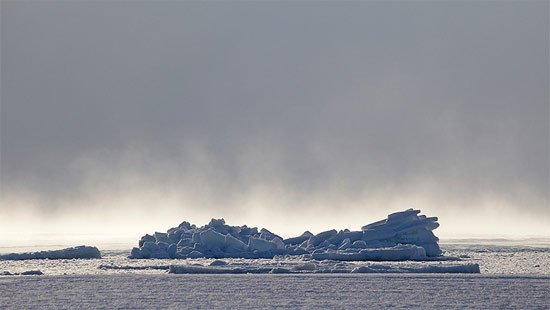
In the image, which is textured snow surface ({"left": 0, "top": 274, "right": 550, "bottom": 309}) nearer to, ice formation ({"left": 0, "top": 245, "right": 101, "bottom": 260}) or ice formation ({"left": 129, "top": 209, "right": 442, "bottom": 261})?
ice formation ({"left": 129, "top": 209, "right": 442, "bottom": 261})

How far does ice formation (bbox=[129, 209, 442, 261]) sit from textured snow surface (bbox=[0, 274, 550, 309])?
8337 mm

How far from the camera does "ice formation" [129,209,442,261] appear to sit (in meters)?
33.8

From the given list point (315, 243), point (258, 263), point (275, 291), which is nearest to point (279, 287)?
point (275, 291)

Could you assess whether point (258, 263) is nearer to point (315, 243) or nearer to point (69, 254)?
point (315, 243)

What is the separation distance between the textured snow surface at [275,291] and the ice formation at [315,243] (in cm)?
834

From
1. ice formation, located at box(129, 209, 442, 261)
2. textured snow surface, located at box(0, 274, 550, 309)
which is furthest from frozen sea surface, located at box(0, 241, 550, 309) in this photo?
ice formation, located at box(129, 209, 442, 261)

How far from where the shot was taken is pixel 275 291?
902 inches

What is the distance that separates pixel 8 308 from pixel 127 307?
97.9 inches

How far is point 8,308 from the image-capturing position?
2106cm

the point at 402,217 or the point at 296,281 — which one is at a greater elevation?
the point at 402,217

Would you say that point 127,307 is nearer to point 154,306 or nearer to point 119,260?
point 154,306

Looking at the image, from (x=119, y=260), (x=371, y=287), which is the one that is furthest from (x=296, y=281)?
(x=119, y=260)

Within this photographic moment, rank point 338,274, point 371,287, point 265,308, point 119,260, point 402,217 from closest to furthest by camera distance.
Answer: point 265,308 → point 371,287 → point 338,274 → point 119,260 → point 402,217

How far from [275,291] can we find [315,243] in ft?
53.9
